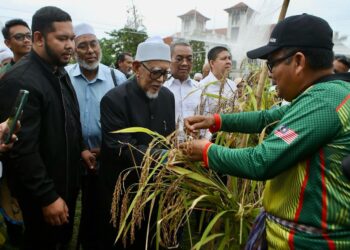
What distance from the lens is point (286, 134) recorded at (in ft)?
4.45

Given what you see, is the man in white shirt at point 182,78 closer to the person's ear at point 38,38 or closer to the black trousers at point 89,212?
the black trousers at point 89,212

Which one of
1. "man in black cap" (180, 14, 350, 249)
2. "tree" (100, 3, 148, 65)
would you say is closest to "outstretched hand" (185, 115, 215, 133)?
"man in black cap" (180, 14, 350, 249)

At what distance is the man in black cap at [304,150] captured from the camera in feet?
4.39

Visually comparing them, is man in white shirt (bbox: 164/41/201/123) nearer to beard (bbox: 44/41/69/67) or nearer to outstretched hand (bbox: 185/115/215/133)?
beard (bbox: 44/41/69/67)

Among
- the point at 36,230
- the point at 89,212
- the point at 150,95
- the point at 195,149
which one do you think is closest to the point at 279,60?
the point at 195,149

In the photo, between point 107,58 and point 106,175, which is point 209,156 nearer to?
point 106,175

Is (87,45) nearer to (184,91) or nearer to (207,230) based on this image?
(184,91)

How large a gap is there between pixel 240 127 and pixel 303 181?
0.62m

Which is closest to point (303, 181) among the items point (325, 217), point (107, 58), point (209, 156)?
point (325, 217)

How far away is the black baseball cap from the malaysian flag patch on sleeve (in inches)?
13.3

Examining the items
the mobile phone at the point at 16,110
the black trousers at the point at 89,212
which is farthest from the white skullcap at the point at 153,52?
the black trousers at the point at 89,212

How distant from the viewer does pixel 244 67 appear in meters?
2.69

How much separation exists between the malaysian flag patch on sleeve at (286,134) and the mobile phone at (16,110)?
1.28 metres

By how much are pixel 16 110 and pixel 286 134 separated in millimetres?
1376
